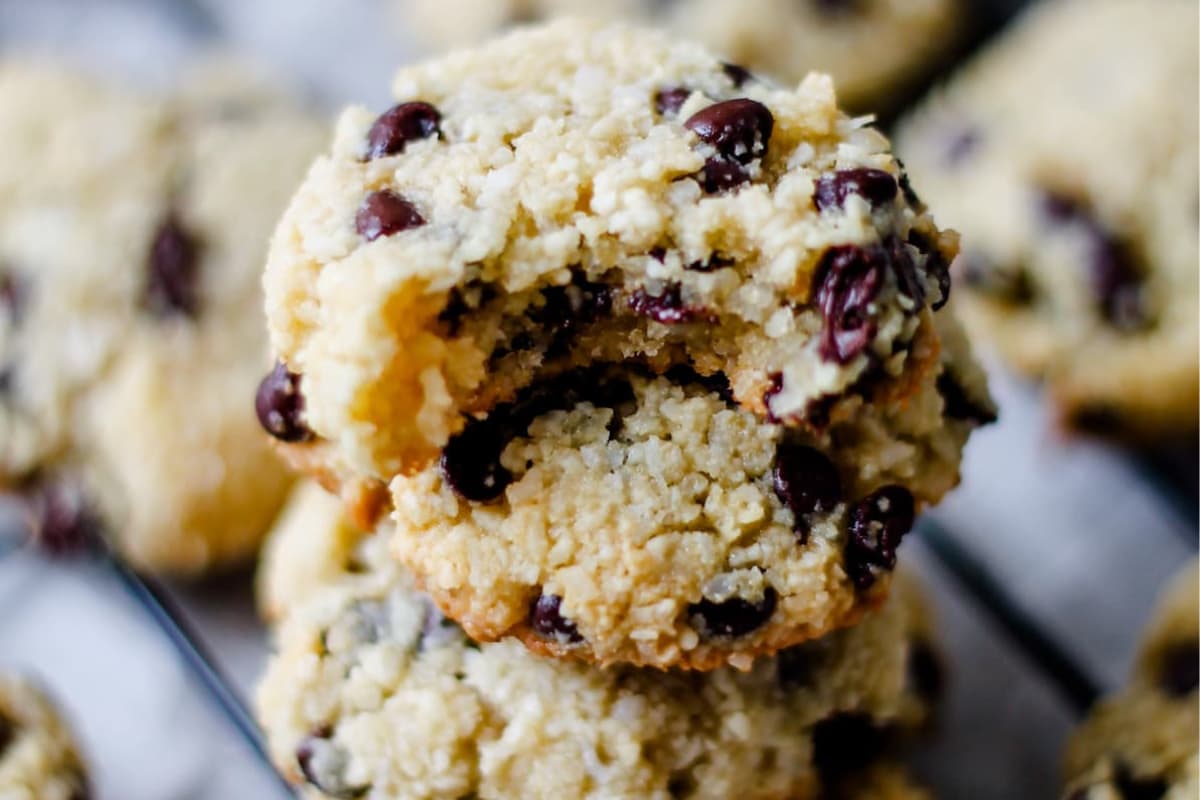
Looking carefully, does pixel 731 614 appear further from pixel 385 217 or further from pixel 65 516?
pixel 65 516

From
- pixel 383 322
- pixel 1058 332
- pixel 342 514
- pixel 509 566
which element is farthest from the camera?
pixel 1058 332

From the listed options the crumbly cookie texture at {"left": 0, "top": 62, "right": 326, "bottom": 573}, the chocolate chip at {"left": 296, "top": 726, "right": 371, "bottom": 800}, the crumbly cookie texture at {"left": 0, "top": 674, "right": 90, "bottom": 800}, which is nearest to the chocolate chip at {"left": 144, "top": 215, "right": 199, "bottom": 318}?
the crumbly cookie texture at {"left": 0, "top": 62, "right": 326, "bottom": 573}

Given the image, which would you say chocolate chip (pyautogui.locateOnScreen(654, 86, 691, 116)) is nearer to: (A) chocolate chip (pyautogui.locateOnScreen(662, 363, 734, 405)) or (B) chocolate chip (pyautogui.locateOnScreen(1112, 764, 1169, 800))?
(A) chocolate chip (pyautogui.locateOnScreen(662, 363, 734, 405))

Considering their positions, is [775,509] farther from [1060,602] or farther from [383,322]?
[1060,602]

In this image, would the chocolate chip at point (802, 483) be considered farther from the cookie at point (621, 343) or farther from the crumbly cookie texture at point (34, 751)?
the crumbly cookie texture at point (34, 751)

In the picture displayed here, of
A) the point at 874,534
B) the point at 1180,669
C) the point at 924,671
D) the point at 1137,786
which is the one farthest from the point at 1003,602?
the point at 874,534

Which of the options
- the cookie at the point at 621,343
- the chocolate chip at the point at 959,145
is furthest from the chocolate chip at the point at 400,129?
the chocolate chip at the point at 959,145

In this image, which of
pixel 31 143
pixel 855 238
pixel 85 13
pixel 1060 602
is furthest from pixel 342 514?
pixel 85 13
